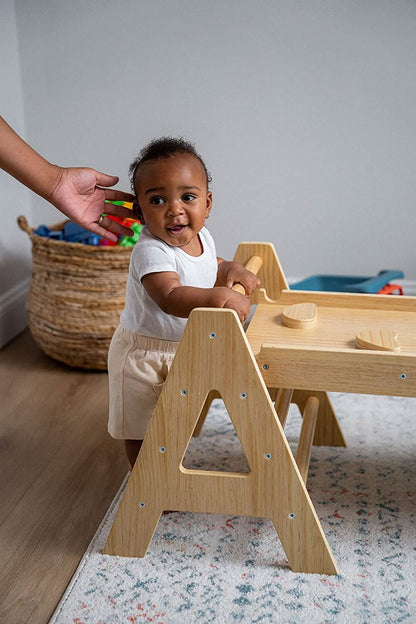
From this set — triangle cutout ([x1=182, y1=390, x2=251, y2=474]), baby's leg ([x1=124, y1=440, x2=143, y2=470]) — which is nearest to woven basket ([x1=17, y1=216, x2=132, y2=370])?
triangle cutout ([x1=182, y1=390, x2=251, y2=474])

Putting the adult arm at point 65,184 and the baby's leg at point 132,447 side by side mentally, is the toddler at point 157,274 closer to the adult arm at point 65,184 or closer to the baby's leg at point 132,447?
the baby's leg at point 132,447

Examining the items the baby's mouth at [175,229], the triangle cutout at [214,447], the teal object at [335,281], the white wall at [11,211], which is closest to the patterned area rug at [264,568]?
the triangle cutout at [214,447]

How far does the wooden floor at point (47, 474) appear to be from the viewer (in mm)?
1147

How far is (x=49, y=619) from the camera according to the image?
105 cm

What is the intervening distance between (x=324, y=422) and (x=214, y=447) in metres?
0.26

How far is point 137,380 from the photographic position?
1281mm

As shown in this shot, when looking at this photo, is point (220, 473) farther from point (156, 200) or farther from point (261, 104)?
point (261, 104)

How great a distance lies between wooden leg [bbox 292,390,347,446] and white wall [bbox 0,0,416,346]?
1.03m

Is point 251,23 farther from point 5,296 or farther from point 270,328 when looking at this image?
point 270,328

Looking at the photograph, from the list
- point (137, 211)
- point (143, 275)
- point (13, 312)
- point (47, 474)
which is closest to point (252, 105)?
point (13, 312)

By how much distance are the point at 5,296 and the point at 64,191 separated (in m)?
0.99

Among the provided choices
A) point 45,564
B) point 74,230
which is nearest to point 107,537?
point 45,564

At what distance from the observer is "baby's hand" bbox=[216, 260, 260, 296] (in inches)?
52.0

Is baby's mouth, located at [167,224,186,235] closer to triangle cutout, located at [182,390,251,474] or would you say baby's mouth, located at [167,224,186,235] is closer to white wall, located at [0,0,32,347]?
triangle cutout, located at [182,390,251,474]
